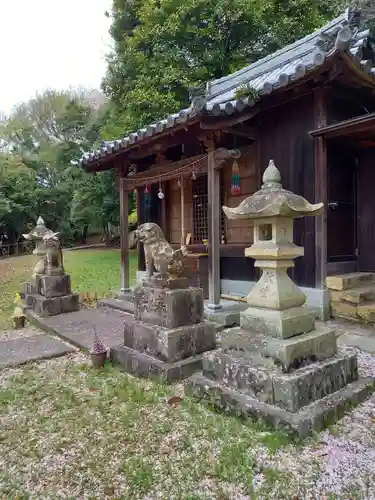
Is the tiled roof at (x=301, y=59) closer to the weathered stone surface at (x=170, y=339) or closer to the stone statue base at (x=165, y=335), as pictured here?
the stone statue base at (x=165, y=335)

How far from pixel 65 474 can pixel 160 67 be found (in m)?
13.5

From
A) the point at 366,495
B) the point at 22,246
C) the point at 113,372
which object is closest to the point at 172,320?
the point at 113,372

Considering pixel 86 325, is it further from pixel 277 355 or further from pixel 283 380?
pixel 283 380

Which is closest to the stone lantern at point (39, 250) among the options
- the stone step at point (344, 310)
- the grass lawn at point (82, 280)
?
the grass lawn at point (82, 280)

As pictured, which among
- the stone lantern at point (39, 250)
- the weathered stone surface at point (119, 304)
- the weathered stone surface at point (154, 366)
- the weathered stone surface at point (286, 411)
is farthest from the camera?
the stone lantern at point (39, 250)

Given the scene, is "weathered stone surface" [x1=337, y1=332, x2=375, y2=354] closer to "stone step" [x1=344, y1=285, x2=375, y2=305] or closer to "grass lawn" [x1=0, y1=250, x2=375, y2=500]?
"stone step" [x1=344, y1=285, x2=375, y2=305]

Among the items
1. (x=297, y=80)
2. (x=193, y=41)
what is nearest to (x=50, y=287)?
(x=297, y=80)

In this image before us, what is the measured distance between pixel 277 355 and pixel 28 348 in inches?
145

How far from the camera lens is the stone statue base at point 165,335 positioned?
380 cm

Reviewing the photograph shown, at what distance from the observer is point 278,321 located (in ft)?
9.85

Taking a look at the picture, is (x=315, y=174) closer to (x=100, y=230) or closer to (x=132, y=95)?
(x=132, y=95)

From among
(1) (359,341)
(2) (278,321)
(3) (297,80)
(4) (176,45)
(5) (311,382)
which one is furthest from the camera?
(4) (176,45)

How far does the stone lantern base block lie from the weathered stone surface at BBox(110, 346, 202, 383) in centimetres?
91

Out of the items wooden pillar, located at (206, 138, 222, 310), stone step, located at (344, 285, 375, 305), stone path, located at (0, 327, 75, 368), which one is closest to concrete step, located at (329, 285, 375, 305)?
stone step, located at (344, 285, 375, 305)
